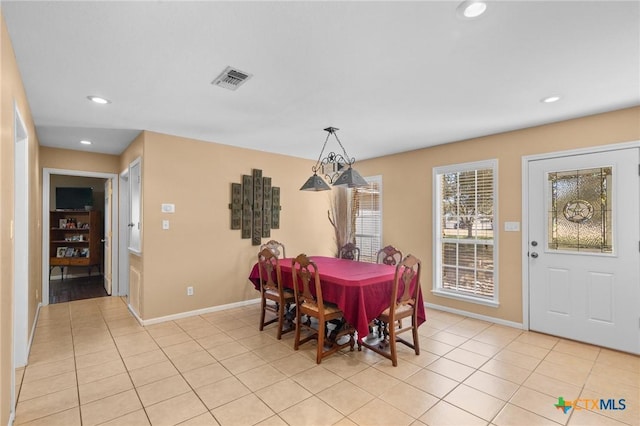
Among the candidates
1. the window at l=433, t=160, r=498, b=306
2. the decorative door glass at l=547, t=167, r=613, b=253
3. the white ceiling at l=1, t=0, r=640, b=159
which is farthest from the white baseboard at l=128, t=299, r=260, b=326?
the decorative door glass at l=547, t=167, r=613, b=253

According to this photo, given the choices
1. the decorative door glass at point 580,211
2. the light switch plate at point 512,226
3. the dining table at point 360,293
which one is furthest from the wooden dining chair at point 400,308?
the decorative door glass at point 580,211

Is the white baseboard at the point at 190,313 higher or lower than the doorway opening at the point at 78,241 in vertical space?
lower

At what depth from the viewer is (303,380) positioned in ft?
8.46

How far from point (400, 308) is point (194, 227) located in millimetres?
2964

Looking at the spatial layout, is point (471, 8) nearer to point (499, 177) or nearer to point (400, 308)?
point (400, 308)

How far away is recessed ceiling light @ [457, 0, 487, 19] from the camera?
5.29 feet

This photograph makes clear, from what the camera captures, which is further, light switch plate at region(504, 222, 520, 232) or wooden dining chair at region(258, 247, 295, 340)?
light switch plate at region(504, 222, 520, 232)

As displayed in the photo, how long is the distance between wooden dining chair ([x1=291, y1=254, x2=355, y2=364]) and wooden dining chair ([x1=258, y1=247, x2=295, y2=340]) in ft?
0.90

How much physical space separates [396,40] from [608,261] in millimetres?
3228

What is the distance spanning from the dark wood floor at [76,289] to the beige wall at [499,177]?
531 cm

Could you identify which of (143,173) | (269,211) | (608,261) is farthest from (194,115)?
(608,261)

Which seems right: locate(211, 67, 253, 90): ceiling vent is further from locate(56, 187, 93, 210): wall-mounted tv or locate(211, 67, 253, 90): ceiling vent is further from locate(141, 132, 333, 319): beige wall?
locate(56, 187, 93, 210): wall-mounted tv

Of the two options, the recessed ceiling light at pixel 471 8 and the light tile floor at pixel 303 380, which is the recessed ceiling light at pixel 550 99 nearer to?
the recessed ceiling light at pixel 471 8

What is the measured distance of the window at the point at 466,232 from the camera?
413 centimetres
